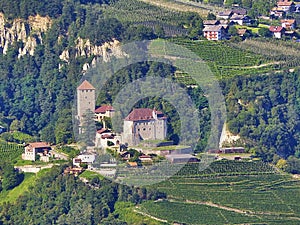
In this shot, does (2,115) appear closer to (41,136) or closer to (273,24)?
(41,136)

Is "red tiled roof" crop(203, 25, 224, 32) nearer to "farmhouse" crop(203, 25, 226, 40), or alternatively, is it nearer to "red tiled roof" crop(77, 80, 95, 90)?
"farmhouse" crop(203, 25, 226, 40)

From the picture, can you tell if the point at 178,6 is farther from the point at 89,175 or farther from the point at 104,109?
the point at 89,175

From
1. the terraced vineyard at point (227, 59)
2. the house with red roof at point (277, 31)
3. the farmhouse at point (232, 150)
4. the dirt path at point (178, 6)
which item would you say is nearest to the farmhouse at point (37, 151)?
the farmhouse at point (232, 150)

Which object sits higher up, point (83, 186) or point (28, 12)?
point (28, 12)

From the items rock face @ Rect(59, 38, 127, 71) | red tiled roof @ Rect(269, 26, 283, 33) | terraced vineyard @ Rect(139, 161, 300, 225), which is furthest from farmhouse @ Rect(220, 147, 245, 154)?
red tiled roof @ Rect(269, 26, 283, 33)

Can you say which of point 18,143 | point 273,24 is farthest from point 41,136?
point 273,24

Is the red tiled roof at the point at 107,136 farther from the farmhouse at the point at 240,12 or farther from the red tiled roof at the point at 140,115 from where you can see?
the farmhouse at the point at 240,12
